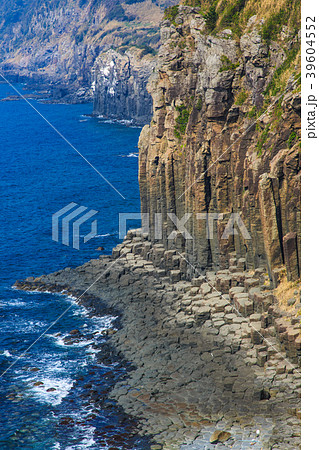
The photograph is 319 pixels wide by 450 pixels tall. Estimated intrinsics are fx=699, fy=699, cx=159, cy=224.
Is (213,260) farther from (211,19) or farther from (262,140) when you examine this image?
(211,19)

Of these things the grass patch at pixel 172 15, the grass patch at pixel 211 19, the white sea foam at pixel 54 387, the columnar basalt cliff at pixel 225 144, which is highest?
the grass patch at pixel 172 15

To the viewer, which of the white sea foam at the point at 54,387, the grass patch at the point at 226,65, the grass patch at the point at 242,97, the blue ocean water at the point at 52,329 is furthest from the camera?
the grass patch at the point at 226,65

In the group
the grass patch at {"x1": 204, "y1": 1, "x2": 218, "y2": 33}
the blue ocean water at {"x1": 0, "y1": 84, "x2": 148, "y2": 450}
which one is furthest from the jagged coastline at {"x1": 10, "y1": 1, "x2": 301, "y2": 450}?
the blue ocean water at {"x1": 0, "y1": 84, "x2": 148, "y2": 450}

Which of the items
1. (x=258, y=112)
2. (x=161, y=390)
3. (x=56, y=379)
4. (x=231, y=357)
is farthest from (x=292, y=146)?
(x=56, y=379)

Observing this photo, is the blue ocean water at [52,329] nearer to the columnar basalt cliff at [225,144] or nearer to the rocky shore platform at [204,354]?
the rocky shore platform at [204,354]

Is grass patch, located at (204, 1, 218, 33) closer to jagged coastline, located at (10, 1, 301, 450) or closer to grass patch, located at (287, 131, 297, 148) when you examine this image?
jagged coastline, located at (10, 1, 301, 450)

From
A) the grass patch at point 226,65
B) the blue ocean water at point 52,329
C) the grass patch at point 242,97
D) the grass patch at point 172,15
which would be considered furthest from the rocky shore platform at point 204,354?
the grass patch at point 172,15
